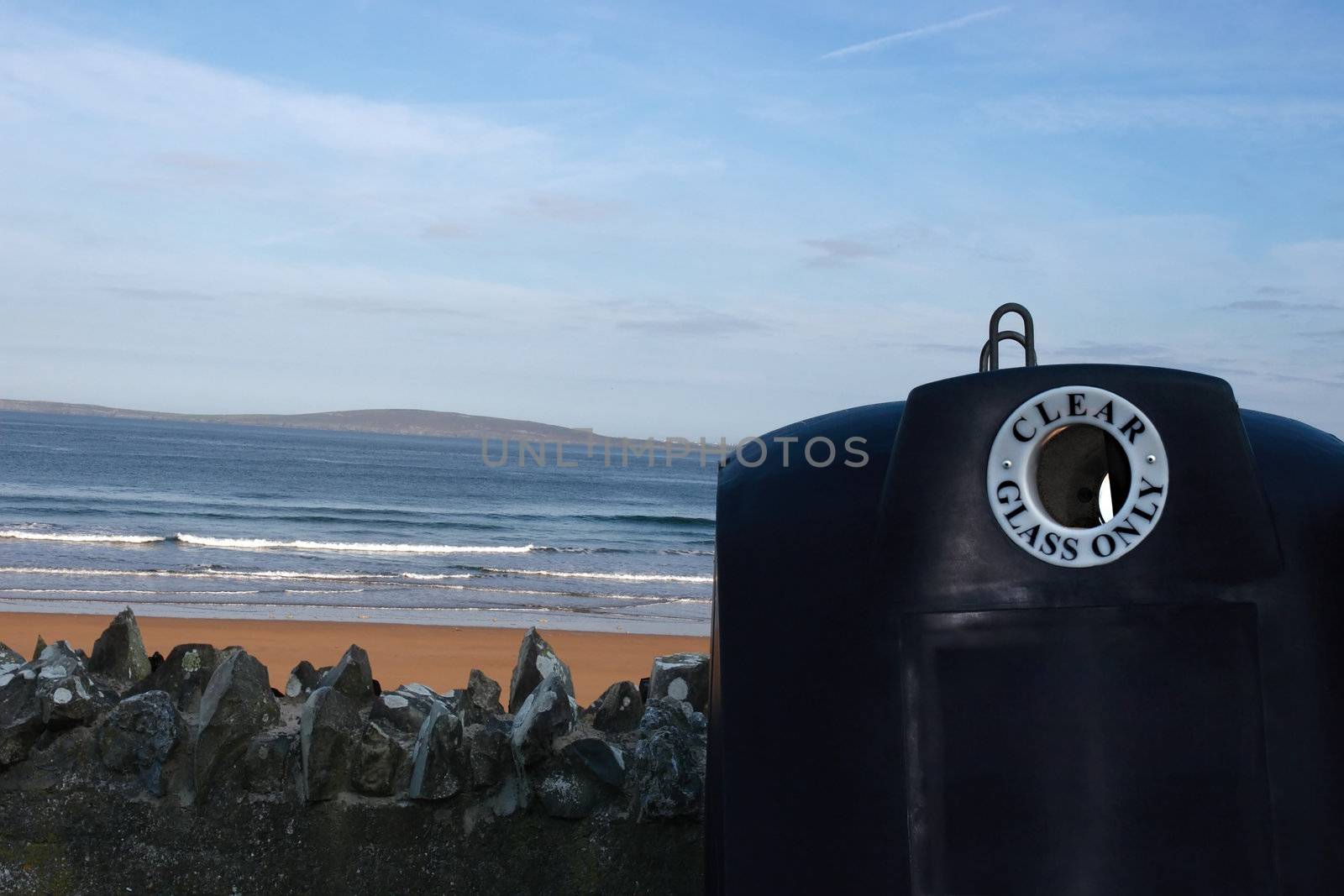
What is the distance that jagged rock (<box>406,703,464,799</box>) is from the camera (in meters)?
3.40

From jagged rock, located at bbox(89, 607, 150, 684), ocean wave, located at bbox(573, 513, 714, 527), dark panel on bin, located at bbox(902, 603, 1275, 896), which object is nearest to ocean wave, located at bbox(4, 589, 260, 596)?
jagged rock, located at bbox(89, 607, 150, 684)

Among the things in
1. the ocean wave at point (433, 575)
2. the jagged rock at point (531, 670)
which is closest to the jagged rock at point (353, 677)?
the jagged rock at point (531, 670)

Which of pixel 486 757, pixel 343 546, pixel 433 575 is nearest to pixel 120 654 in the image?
pixel 486 757

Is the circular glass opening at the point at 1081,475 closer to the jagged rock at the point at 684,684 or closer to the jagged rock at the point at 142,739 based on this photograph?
the jagged rock at the point at 684,684

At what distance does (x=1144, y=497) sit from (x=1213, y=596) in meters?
0.18

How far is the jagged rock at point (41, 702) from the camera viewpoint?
3469mm

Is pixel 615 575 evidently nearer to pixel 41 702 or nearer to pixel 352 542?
pixel 352 542

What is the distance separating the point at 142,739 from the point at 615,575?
2134 centimetres

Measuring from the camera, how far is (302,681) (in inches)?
165

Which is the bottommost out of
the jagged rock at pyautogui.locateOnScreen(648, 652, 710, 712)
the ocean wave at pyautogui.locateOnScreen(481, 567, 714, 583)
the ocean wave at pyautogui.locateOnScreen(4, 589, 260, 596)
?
the jagged rock at pyautogui.locateOnScreen(648, 652, 710, 712)

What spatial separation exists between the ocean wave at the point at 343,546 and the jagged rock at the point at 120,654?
23.6 meters

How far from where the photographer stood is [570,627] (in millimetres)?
15258

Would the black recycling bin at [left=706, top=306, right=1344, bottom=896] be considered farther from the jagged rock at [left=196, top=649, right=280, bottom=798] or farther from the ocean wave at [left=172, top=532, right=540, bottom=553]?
the ocean wave at [left=172, top=532, right=540, bottom=553]

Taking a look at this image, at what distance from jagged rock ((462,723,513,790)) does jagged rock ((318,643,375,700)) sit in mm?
598
